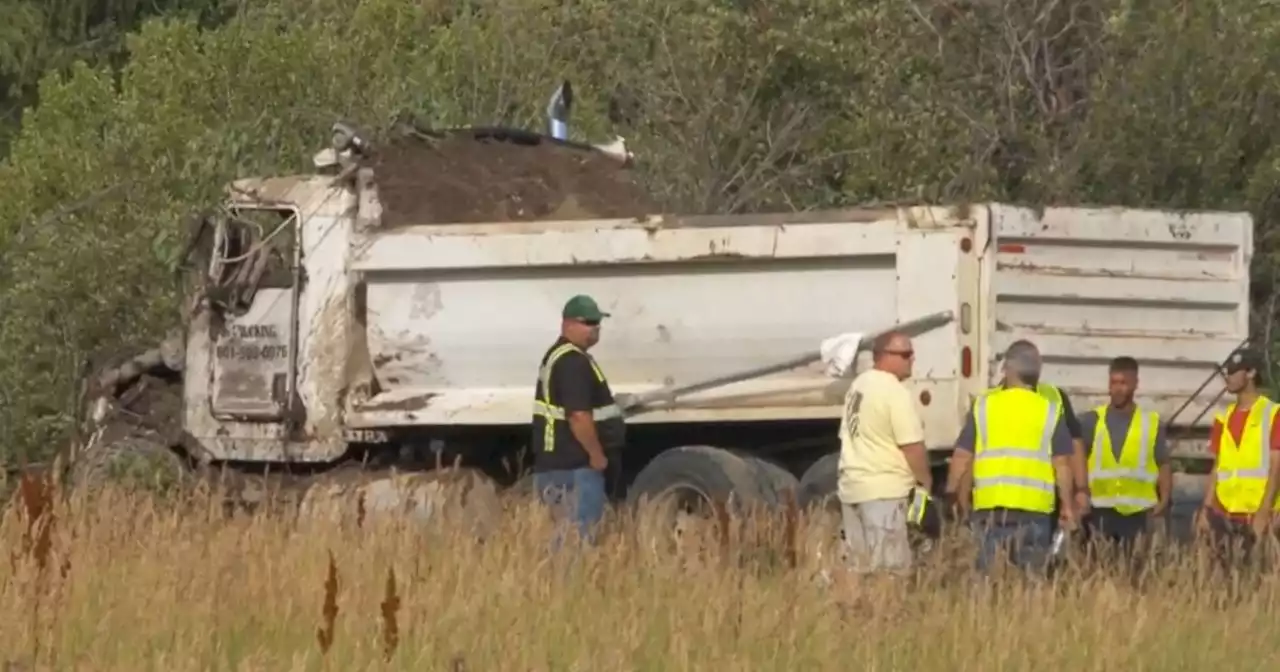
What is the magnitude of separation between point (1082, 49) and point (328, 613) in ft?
38.1

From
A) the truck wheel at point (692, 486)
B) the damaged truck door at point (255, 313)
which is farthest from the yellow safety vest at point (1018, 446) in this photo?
the damaged truck door at point (255, 313)

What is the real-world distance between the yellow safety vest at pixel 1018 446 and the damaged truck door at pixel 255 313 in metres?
4.64

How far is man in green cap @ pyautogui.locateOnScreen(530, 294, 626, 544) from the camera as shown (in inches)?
424

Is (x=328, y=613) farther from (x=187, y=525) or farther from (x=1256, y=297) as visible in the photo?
(x=1256, y=297)

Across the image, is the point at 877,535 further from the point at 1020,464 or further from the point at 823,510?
the point at 823,510

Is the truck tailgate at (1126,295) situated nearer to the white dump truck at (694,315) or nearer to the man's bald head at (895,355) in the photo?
the white dump truck at (694,315)

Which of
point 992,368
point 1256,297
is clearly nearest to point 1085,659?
point 992,368

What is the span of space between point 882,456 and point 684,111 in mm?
10229

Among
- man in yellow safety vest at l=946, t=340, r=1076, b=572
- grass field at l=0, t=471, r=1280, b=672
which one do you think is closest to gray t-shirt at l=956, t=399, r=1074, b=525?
man in yellow safety vest at l=946, t=340, r=1076, b=572

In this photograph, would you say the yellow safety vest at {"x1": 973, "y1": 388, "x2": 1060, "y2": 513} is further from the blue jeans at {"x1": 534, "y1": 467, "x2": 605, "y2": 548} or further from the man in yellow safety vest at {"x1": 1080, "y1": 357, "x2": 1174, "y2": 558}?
the blue jeans at {"x1": 534, "y1": 467, "x2": 605, "y2": 548}

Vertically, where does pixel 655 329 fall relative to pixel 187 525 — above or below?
above

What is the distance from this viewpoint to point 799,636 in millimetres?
7992

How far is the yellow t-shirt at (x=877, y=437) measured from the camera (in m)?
9.67

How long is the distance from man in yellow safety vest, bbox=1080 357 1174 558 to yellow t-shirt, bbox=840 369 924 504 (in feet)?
3.88
